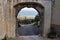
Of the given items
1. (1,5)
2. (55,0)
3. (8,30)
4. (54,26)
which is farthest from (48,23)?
(1,5)

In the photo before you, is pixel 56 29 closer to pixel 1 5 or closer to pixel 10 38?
pixel 10 38

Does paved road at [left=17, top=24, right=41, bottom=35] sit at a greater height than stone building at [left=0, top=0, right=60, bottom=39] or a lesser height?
lesser

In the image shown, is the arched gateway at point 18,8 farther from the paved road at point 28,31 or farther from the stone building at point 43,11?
the paved road at point 28,31

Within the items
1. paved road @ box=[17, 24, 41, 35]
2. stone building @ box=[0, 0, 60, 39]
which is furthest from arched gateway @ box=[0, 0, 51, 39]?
paved road @ box=[17, 24, 41, 35]

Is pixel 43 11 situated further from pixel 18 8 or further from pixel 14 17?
pixel 14 17

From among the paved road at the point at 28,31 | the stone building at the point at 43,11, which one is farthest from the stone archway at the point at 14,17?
the paved road at the point at 28,31

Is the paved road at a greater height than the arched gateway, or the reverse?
the arched gateway

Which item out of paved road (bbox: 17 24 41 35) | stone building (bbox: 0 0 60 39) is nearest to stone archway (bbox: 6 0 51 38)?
stone building (bbox: 0 0 60 39)

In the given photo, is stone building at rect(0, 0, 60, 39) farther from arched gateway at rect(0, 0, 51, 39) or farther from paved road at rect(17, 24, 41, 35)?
paved road at rect(17, 24, 41, 35)

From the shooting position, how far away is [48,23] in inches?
425

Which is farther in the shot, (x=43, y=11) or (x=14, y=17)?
(x=43, y=11)

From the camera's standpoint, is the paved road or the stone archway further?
the paved road

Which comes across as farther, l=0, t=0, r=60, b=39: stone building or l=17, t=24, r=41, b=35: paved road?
l=17, t=24, r=41, b=35: paved road

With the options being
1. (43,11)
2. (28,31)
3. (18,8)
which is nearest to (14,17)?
(18,8)
